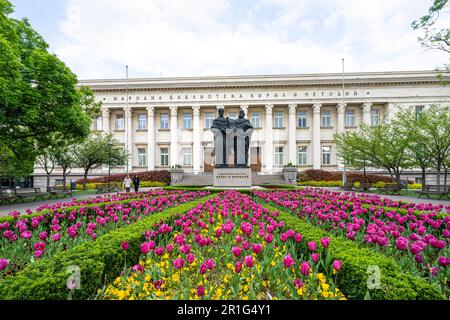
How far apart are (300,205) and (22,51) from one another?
16.7 m

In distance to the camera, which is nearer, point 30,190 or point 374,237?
point 374,237

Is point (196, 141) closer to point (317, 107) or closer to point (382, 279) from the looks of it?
point (317, 107)

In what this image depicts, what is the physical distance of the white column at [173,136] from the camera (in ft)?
112

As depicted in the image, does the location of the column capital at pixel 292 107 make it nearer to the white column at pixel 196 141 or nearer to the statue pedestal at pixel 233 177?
the white column at pixel 196 141

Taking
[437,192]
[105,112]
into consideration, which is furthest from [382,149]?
[105,112]

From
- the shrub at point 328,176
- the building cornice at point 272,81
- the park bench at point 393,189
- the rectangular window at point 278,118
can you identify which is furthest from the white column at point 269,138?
the park bench at point 393,189

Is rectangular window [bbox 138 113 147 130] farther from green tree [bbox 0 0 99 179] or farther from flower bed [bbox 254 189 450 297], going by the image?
flower bed [bbox 254 189 450 297]

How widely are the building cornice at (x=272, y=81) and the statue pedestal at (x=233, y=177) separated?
67.4 feet

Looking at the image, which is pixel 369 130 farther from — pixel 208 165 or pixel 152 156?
pixel 152 156

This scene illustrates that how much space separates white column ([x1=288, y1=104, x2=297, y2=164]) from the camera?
109 feet

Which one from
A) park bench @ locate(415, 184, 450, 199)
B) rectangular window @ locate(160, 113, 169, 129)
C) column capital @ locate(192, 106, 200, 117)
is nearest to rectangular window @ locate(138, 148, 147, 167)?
rectangular window @ locate(160, 113, 169, 129)

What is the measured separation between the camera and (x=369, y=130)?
2223 centimetres

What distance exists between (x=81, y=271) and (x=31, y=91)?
1350 cm
